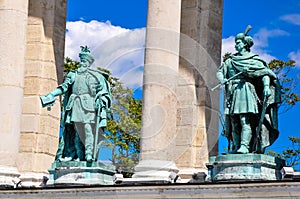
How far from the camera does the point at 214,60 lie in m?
44.0

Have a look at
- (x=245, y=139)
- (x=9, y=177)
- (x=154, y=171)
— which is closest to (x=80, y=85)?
(x=154, y=171)

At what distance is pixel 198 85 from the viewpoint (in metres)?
43.8

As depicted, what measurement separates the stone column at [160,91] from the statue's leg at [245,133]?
13.9 feet

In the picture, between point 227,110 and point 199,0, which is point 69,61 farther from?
point 227,110

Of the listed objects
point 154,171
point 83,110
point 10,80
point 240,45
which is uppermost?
point 240,45

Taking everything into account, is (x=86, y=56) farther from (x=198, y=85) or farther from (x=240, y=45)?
(x=198, y=85)

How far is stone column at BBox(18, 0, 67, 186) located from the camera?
4412 centimetres

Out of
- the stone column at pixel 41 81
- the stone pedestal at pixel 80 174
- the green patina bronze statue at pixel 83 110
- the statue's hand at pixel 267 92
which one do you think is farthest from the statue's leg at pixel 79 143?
the statue's hand at pixel 267 92

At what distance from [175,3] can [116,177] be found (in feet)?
27.3

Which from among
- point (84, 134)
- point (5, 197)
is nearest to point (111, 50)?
point (84, 134)

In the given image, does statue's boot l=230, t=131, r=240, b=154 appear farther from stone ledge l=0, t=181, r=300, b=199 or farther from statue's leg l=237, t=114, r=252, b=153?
stone ledge l=0, t=181, r=300, b=199

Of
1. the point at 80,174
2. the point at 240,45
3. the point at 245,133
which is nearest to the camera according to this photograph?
the point at 245,133

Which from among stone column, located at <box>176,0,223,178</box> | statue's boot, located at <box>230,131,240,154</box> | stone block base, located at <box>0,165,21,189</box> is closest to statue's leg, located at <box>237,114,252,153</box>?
statue's boot, located at <box>230,131,240,154</box>

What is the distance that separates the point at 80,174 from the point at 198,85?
33.1 ft
